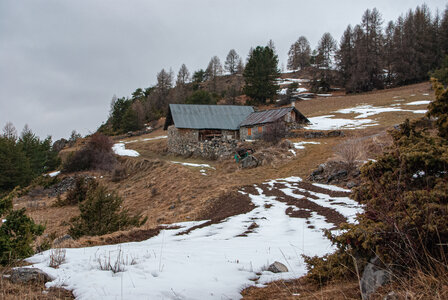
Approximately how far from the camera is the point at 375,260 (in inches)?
110

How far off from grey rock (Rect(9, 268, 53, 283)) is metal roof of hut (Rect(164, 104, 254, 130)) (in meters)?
27.3

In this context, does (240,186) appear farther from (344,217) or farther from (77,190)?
(77,190)

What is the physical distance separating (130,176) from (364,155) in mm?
18631

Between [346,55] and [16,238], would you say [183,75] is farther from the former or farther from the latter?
[16,238]

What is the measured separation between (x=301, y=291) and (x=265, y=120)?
1053 inches

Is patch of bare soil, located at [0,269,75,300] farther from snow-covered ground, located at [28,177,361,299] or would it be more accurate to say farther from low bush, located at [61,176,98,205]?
low bush, located at [61,176,98,205]

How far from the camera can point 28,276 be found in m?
3.24

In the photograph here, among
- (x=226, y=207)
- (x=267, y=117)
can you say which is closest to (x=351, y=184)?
(x=226, y=207)

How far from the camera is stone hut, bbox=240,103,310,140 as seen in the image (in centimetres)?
2880

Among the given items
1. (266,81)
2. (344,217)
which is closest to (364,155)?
(344,217)

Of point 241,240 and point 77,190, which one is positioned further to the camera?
point 77,190

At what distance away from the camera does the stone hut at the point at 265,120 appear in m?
28.8

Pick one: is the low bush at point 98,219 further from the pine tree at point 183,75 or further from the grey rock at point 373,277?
the pine tree at point 183,75

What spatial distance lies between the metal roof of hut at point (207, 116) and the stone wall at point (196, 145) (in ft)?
3.16
